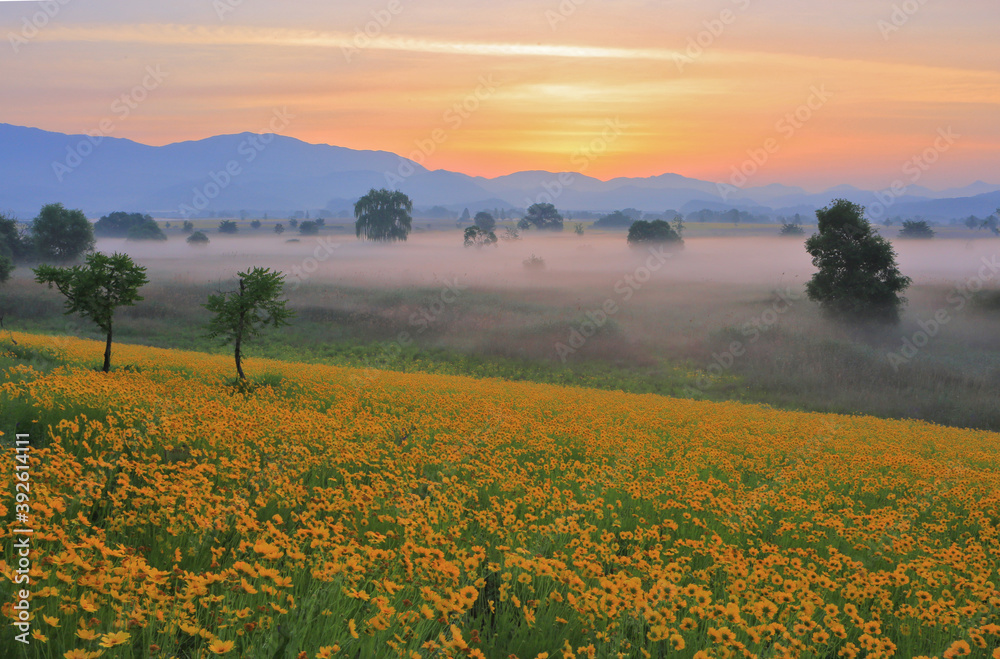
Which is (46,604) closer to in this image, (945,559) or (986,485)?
(945,559)

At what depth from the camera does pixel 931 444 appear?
16.8 metres

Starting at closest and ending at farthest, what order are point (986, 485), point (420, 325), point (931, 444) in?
point (986, 485)
point (931, 444)
point (420, 325)

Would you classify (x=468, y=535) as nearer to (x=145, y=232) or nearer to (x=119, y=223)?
(x=145, y=232)

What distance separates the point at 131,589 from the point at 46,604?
0.59 meters

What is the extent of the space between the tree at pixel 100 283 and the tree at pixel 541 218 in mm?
149760

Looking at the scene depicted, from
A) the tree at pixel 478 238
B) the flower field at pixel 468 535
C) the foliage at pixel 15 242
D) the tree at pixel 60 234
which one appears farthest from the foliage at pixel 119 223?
the flower field at pixel 468 535

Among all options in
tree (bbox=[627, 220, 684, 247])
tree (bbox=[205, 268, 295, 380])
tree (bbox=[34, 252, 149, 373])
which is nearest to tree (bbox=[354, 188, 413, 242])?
tree (bbox=[627, 220, 684, 247])

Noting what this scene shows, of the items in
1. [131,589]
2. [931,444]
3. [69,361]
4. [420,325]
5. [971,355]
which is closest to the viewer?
[131,589]

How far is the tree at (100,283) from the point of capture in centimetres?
1862

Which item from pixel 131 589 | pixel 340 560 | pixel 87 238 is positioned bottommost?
pixel 340 560

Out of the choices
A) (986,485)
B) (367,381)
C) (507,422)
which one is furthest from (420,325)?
(986,485)

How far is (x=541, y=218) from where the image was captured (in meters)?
169

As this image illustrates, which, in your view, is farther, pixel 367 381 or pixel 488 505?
pixel 367 381

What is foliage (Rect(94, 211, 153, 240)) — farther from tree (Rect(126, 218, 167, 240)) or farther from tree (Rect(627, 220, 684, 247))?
tree (Rect(627, 220, 684, 247))
